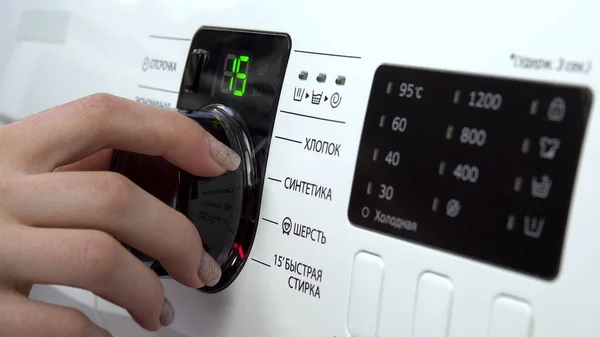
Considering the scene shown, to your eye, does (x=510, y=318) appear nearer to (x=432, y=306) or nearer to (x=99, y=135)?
(x=432, y=306)

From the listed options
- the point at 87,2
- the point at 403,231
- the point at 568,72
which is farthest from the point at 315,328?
the point at 87,2

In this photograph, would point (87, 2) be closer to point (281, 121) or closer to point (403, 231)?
point (281, 121)

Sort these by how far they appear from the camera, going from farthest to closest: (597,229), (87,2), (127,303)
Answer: (87,2) < (127,303) < (597,229)

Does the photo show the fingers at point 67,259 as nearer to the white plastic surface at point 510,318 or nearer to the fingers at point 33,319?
the fingers at point 33,319

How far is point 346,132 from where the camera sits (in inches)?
16.3

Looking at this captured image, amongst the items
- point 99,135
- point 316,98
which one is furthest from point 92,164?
point 316,98

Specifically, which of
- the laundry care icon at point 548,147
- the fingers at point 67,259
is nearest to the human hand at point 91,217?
the fingers at point 67,259

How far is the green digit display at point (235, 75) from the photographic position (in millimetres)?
485

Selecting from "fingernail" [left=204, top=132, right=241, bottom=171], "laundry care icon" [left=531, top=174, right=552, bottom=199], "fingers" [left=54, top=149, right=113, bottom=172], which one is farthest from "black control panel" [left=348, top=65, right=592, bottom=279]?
"fingers" [left=54, top=149, right=113, bottom=172]

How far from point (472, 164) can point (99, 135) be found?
24 centimetres

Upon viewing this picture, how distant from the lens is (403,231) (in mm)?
383

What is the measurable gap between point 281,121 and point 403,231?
127 millimetres

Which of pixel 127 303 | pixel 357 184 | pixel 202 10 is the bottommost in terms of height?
pixel 127 303

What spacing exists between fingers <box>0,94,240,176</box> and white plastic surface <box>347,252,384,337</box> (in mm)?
134
